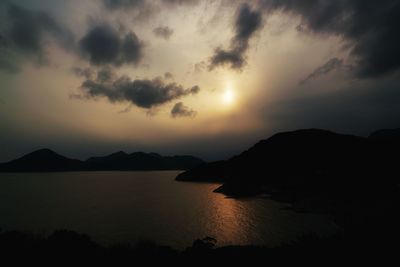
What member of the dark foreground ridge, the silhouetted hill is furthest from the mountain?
the dark foreground ridge

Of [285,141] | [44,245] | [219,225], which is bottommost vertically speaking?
[219,225]

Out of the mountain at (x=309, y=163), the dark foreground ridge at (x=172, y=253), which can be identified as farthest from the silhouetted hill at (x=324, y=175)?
the dark foreground ridge at (x=172, y=253)

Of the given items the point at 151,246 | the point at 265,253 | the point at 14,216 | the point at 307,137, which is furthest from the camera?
the point at 307,137

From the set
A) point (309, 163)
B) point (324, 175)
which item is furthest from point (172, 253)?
point (309, 163)

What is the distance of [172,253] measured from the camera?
66.6 ft

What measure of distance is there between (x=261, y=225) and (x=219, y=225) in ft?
24.1

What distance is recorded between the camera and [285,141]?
6644 inches

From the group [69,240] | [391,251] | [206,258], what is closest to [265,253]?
[206,258]

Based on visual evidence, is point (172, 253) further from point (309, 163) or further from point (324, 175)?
point (309, 163)

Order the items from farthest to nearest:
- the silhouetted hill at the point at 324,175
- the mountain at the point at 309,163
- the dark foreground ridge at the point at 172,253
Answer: the mountain at the point at 309,163 → the silhouetted hill at the point at 324,175 → the dark foreground ridge at the point at 172,253

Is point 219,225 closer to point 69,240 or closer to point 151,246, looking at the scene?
point 151,246

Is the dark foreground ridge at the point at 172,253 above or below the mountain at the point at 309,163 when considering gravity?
below

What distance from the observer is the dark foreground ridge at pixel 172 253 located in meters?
18.3

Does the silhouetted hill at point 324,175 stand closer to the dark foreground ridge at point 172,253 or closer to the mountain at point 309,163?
the mountain at point 309,163
